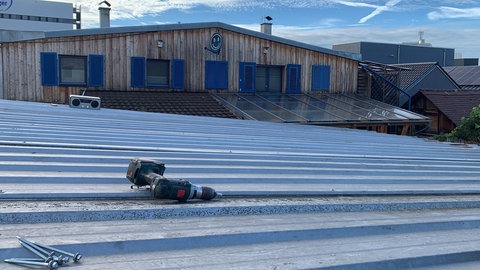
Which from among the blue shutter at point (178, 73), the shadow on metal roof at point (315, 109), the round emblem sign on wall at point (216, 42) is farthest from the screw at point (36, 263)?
the round emblem sign on wall at point (216, 42)

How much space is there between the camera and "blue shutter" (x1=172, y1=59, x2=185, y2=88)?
19578 millimetres

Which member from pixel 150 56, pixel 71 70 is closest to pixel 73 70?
pixel 71 70

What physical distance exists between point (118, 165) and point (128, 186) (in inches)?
30.3

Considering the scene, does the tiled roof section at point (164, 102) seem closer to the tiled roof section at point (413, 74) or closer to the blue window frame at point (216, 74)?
the blue window frame at point (216, 74)

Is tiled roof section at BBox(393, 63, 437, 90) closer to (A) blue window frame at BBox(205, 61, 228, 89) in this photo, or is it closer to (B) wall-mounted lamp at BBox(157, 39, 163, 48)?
(A) blue window frame at BBox(205, 61, 228, 89)

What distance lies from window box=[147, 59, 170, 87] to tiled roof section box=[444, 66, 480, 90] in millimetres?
22902

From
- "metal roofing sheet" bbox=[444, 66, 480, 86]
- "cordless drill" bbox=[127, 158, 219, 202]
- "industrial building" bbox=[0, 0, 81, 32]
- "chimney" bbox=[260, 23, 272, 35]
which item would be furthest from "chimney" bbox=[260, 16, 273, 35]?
"industrial building" bbox=[0, 0, 81, 32]

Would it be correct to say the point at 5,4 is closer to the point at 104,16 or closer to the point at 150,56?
the point at 104,16

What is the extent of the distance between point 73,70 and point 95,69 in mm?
812

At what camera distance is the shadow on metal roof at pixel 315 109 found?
674 inches

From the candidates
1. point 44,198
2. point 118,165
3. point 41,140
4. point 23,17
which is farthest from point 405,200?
point 23,17

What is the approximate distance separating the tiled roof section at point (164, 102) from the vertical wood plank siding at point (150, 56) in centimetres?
76

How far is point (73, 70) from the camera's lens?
59.2 feet

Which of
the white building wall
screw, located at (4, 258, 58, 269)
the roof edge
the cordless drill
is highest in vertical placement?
the white building wall
